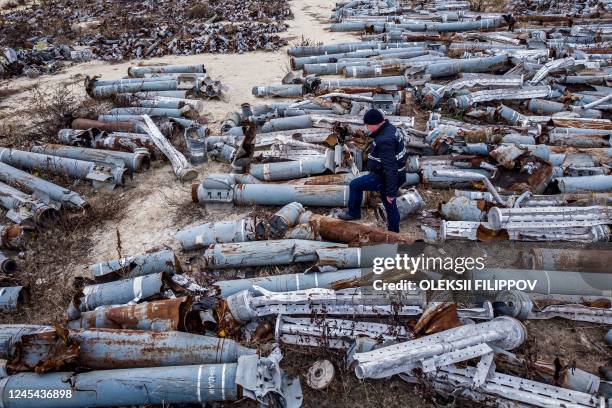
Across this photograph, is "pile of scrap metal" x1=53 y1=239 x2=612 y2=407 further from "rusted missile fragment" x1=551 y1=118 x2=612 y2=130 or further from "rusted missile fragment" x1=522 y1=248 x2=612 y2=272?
"rusted missile fragment" x1=551 y1=118 x2=612 y2=130

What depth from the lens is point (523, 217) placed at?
5.25m

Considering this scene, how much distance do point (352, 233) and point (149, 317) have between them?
2.50 meters

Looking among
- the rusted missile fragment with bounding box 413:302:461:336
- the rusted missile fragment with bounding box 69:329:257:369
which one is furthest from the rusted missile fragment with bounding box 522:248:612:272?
the rusted missile fragment with bounding box 69:329:257:369

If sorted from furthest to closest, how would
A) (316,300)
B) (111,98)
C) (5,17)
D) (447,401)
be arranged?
(5,17)
(111,98)
(316,300)
(447,401)

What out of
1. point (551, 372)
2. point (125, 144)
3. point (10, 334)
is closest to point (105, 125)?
point (125, 144)

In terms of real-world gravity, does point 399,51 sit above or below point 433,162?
above

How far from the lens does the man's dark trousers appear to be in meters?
5.52

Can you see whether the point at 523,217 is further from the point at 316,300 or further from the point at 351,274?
the point at 316,300

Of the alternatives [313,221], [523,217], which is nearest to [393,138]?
[313,221]

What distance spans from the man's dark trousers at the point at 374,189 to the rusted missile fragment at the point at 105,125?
5.15 meters

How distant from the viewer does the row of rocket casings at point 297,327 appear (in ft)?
12.5

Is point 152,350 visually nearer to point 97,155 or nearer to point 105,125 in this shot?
point 97,155

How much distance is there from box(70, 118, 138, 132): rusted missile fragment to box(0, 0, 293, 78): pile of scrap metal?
597cm

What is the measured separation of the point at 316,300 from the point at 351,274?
0.54 m
